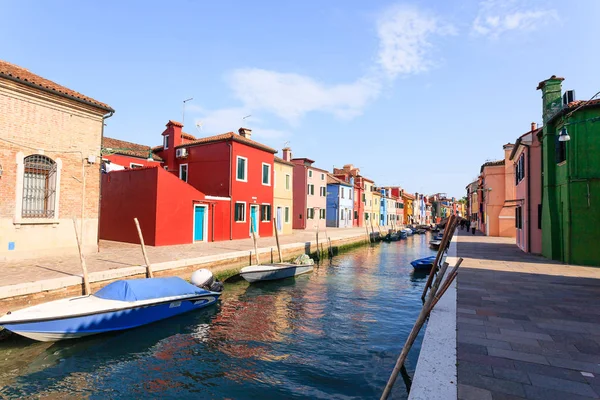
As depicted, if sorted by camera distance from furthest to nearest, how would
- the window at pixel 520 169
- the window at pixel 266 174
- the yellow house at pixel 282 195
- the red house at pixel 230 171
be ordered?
1. the yellow house at pixel 282 195
2. the window at pixel 266 174
3. the red house at pixel 230 171
4. the window at pixel 520 169

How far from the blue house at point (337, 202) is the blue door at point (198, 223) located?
27040 mm

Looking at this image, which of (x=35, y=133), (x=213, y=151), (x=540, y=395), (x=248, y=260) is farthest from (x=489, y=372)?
(x=213, y=151)

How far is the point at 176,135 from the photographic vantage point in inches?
984

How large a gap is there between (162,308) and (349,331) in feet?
17.5

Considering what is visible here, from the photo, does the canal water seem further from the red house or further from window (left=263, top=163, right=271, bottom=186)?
window (left=263, top=163, right=271, bottom=186)

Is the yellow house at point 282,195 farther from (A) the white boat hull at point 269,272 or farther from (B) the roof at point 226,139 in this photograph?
(A) the white boat hull at point 269,272

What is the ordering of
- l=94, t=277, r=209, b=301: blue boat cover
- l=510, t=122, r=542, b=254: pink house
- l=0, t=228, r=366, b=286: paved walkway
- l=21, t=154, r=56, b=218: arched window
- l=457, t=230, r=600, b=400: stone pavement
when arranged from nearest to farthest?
l=457, t=230, r=600, b=400: stone pavement
l=94, t=277, r=209, b=301: blue boat cover
l=0, t=228, r=366, b=286: paved walkway
l=21, t=154, r=56, b=218: arched window
l=510, t=122, r=542, b=254: pink house

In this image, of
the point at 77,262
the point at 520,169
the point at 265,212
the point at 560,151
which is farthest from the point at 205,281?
the point at 520,169

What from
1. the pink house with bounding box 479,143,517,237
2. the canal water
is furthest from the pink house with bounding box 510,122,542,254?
the pink house with bounding box 479,143,517,237

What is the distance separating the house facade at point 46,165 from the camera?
11.4 m

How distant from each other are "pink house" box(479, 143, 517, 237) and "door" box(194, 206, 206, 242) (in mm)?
28440

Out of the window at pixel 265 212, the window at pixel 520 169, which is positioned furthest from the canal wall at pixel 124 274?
the window at pixel 520 169

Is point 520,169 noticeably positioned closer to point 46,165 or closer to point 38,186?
point 46,165

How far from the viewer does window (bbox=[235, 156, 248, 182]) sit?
2303cm
